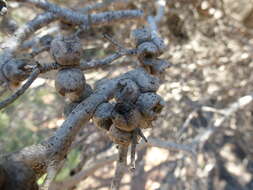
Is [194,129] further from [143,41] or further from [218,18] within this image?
[143,41]

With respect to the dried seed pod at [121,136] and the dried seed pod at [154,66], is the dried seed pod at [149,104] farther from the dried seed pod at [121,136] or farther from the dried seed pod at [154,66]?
the dried seed pod at [154,66]

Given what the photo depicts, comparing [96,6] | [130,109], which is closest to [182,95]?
[96,6]

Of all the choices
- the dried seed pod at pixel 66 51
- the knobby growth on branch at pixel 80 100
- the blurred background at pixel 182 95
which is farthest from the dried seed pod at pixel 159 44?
the blurred background at pixel 182 95

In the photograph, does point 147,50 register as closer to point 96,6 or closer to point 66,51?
point 66,51

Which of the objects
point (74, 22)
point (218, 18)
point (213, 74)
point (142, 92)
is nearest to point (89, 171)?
point (74, 22)

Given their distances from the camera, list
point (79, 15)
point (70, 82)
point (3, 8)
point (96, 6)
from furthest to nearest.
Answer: point (96, 6), point (79, 15), point (3, 8), point (70, 82)

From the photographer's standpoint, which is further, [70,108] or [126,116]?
[70,108]
